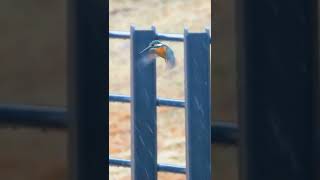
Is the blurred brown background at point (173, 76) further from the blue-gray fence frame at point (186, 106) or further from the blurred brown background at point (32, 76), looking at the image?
the blue-gray fence frame at point (186, 106)

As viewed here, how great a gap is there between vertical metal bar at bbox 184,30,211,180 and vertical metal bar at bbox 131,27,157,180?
0.40 feet

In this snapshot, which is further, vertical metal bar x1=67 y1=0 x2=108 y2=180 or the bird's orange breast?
the bird's orange breast

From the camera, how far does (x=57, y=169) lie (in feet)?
2.39

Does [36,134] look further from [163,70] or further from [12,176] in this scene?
[163,70]

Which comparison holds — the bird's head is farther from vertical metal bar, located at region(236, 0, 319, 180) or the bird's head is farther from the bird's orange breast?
vertical metal bar, located at region(236, 0, 319, 180)

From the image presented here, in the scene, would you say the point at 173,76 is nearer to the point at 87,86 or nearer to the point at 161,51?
the point at 161,51

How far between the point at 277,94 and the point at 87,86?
152 mm

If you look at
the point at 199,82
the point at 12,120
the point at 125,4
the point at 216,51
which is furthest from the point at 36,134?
the point at 125,4

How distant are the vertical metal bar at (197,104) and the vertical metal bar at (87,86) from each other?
2219 mm

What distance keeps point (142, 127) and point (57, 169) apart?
230cm

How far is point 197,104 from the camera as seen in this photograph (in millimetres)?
2971

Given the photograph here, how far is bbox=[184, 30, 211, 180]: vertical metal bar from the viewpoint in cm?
294

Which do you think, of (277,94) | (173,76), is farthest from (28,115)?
(173,76)

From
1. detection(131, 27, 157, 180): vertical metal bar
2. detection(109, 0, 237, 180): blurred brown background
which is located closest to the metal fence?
detection(131, 27, 157, 180): vertical metal bar
